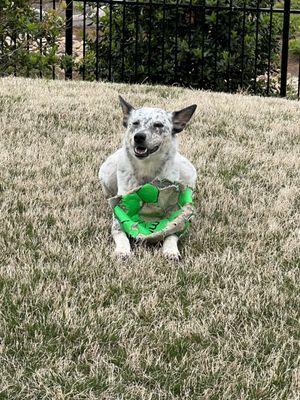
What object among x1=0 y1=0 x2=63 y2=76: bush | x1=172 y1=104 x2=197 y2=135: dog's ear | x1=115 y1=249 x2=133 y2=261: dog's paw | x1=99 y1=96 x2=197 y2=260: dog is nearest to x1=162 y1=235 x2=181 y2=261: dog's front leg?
x1=99 y1=96 x2=197 y2=260: dog

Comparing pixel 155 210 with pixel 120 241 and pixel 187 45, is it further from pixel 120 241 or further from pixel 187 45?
pixel 187 45

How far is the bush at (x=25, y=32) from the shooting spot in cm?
759

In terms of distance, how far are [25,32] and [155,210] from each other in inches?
199

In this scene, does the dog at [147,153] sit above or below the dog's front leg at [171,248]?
above

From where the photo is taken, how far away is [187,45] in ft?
28.1

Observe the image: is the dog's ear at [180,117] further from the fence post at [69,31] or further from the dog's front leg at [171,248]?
the fence post at [69,31]

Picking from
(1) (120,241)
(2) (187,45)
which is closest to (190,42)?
(2) (187,45)

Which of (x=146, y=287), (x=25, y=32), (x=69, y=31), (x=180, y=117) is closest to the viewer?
(x=146, y=287)

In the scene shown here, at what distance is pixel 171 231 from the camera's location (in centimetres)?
347

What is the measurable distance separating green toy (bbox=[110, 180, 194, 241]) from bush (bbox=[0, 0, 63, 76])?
14.7 ft

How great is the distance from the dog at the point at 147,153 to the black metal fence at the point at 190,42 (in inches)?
192

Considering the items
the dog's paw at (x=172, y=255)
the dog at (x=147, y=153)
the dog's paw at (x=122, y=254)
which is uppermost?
the dog at (x=147, y=153)

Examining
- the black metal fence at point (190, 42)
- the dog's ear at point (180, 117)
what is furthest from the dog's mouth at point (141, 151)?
the black metal fence at point (190, 42)

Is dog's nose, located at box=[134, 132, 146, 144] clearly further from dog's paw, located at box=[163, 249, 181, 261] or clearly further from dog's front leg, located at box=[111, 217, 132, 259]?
dog's paw, located at box=[163, 249, 181, 261]
